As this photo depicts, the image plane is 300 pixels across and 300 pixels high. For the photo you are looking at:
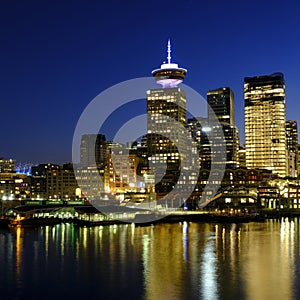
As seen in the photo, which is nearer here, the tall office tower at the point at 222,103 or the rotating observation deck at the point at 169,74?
the rotating observation deck at the point at 169,74

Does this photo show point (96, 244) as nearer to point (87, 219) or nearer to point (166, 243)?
point (166, 243)

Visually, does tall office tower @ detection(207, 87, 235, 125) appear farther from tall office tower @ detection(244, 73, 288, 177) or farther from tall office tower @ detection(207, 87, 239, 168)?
tall office tower @ detection(244, 73, 288, 177)

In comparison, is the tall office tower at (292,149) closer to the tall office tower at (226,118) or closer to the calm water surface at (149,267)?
the tall office tower at (226,118)

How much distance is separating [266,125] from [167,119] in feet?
59.5

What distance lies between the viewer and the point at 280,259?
20.4 metres

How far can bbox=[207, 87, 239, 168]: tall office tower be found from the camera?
315 ft

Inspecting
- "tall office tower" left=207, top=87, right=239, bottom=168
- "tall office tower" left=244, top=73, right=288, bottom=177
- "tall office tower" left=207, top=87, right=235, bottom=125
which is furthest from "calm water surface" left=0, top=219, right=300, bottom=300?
"tall office tower" left=207, top=87, right=235, bottom=125

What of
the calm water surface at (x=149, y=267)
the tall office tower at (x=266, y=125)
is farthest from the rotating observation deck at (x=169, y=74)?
the calm water surface at (x=149, y=267)

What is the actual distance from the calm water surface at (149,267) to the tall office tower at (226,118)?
67.2 meters

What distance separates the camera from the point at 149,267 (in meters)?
18.4

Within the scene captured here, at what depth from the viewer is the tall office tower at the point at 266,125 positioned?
290ft

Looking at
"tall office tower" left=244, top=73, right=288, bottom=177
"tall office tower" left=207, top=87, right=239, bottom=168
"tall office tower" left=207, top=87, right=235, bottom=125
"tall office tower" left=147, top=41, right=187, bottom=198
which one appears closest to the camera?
"tall office tower" left=147, top=41, right=187, bottom=198

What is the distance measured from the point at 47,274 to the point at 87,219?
71.4 ft

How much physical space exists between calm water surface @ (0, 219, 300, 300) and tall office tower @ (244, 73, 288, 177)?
6121cm
